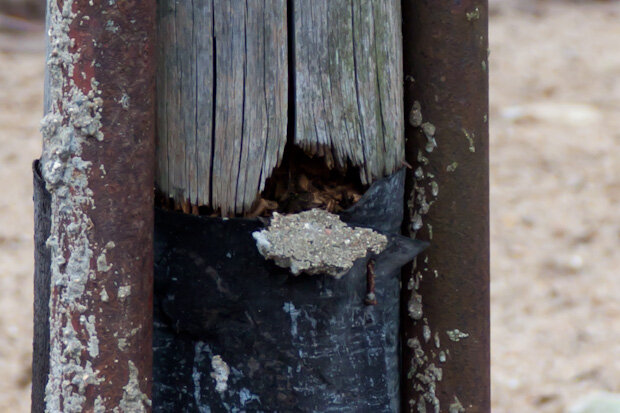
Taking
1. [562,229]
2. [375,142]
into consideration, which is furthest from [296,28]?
[562,229]

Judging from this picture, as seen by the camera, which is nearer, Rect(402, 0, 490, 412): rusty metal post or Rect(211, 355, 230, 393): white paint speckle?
Rect(211, 355, 230, 393): white paint speckle

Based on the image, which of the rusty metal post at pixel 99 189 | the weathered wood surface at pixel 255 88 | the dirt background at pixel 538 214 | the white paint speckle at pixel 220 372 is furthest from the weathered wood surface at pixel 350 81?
Result: the dirt background at pixel 538 214

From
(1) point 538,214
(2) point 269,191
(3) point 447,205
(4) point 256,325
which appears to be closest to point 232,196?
(2) point 269,191

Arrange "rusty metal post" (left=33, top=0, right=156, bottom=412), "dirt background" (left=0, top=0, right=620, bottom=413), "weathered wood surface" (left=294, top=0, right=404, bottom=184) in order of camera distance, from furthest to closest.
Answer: "dirt background" (left=0, top=0, right=620, bottom=413), "weathered wood surface" (left=294, top=0, right=404, bottom=184), "rusty metal post" (left=33, top=0, right=156, bottom=412)

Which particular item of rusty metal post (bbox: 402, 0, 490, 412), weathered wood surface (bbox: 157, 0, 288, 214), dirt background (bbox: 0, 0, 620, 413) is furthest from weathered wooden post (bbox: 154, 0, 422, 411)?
dirt background (bbox: 0, 0, 620, 413)

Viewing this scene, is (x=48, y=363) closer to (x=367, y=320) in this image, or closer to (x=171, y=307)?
(x=171, y=307)

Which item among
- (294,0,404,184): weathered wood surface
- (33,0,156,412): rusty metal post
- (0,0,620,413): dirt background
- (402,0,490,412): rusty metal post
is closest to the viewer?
(33,0,156,412): rusty metal post

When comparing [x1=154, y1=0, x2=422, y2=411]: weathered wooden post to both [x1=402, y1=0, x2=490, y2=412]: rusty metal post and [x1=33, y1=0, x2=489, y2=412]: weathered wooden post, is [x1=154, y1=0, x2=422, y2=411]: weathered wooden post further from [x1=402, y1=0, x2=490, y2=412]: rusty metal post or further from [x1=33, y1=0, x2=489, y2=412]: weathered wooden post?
[x1=402, y1=0, x2=490, y2=412]: rusty metal post
